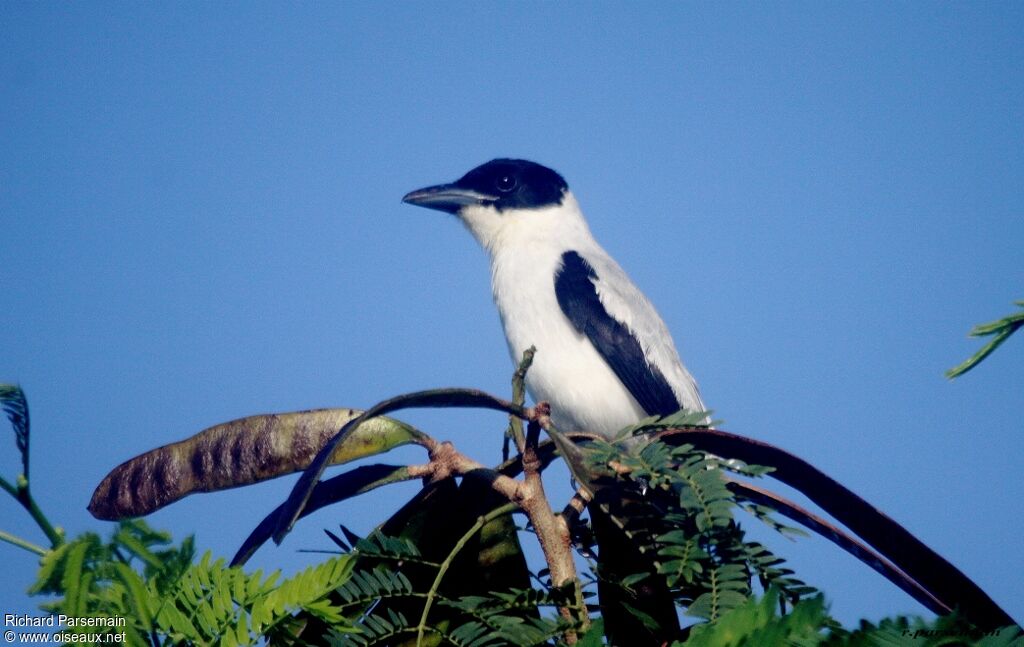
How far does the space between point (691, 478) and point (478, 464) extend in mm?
398

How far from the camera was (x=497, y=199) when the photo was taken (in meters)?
6.68

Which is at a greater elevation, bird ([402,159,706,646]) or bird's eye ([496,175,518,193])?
bird's eye ([496,175,518,193])

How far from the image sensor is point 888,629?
38.5 inches

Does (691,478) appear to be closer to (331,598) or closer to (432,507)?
(432,507)

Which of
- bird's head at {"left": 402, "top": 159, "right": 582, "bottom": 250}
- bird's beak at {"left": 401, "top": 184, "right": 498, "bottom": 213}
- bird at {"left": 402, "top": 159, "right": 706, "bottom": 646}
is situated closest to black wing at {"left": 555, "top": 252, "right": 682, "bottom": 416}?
bird at {"left": 402, "top": 159, "right": 706, "bottom": 646}

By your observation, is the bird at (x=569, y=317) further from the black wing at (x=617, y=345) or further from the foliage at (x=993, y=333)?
the foliage at (x=993, y=333)

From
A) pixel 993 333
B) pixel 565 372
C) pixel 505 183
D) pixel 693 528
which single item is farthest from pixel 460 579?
pixel 505 183

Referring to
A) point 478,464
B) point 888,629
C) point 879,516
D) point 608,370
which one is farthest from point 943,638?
point 608,370

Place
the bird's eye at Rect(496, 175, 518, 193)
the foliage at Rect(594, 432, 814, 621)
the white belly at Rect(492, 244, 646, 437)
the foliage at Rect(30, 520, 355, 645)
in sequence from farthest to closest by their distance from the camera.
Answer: the bird's eye at Rect(496, 175, 518, 193), the white belly at Rect(492, 244, 646, 437), the foliage at Rect(594, 432, 814, 621), the foliage at Rect(30, 520, 355, 645)

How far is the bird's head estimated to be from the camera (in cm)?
659

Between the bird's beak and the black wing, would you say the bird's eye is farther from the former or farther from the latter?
the black wing

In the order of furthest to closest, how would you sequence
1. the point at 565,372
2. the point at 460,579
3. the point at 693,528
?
the point at 565,372
the point at 460,579
the point at 693,528

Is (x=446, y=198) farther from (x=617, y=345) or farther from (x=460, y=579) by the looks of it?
(x=460, y=579)

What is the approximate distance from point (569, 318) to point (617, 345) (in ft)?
1.14
